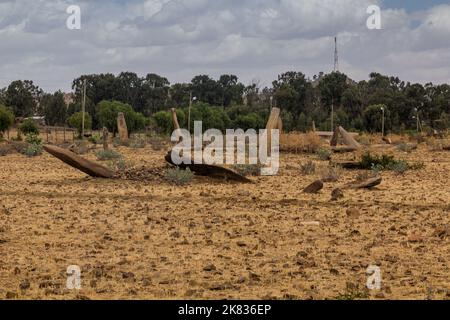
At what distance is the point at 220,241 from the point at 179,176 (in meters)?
7.22

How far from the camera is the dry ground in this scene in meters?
7.30

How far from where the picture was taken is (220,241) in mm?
9805

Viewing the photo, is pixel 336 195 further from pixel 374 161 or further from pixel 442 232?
pixel 374 161

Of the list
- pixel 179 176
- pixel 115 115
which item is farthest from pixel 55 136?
pixel 179 176

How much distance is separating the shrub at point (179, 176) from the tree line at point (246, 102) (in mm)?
34965

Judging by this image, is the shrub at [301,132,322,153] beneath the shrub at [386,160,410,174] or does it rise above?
above

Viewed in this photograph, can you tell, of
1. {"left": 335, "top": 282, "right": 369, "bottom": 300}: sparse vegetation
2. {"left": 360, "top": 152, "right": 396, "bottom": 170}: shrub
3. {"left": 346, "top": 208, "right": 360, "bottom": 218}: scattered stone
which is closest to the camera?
{"left": 335, "top": 282, "right": 369, "bottom": 300}: sparse vegetation

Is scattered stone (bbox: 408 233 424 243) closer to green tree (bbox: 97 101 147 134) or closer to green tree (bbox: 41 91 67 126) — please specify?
green tree (bbox: 97 101 147 134)

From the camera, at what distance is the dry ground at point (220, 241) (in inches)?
288

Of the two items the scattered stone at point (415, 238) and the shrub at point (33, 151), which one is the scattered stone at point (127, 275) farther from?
the shrub at point (33, 151)

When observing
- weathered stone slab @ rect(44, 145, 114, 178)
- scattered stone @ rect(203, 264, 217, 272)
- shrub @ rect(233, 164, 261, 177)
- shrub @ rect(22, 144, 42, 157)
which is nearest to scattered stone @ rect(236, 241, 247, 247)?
scattered stone @ rect(203, 264, 217, 272)

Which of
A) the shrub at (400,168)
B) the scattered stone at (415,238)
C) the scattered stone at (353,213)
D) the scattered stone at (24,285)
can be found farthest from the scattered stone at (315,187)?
the scattered stone at (24,285)

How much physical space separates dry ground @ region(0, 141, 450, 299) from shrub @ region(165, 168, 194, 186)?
289 millimetres

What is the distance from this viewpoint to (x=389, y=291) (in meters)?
7.05
